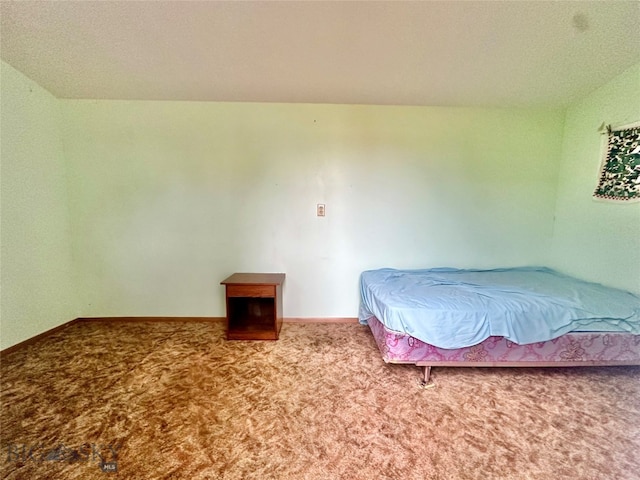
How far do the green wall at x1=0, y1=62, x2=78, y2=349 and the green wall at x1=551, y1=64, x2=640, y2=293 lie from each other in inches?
210

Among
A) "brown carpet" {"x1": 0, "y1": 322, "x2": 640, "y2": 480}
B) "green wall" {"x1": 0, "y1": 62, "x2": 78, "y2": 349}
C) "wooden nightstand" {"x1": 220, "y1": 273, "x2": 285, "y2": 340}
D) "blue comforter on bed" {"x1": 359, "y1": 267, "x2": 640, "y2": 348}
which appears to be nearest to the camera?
"brown carpet" {"x1": 0, "y1": 322, "x2": 640, "y2": 480}

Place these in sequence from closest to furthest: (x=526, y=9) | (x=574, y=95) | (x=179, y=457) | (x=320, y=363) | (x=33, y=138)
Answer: (x=179, y=457) < (x=526, y=9) < (x=320, y=363) < (x=33, y=138) < (x=574, y=95)

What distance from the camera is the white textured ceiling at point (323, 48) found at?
5.40 feet

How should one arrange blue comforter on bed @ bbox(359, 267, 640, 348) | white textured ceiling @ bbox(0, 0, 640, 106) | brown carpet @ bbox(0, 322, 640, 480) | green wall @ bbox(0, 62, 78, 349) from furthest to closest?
green wall @ bbox(0, 62, 78, 349) → blue comforter on bed @ bbox(359, 267, 640, 348) → white textured ceiling @ bbox(0, 0, 640, 106) → brown carpet @ bbox(0, 322, 640, 480)

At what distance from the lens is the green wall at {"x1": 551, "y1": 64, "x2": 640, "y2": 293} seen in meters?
2.20

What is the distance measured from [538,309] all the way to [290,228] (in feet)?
7.41

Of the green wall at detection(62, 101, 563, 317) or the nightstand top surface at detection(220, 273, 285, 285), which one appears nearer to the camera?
the nightstand top surface at detection(220, 273, 285, 285)

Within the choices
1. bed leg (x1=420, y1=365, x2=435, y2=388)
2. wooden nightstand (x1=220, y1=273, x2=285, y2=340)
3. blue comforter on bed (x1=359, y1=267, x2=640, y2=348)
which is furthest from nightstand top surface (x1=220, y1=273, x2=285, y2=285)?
bed leg (x1=420, y1=365, x2=435, y2=388)

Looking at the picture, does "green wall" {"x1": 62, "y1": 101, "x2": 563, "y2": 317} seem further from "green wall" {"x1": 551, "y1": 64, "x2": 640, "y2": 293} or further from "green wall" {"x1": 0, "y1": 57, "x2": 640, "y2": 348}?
"green wall" {"x1": 551, "y1": 64, "x2": 640, "y2": 293}

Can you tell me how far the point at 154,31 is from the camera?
1799 millimetres

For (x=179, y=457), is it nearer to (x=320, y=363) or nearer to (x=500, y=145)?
(x=320, y=363)

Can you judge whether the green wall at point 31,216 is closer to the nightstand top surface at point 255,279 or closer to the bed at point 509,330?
the nightstand top surface at point 255,279

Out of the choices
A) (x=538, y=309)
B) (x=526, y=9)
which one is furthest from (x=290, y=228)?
(x=526, y=9)

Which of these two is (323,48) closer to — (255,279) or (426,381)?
(255,279)
